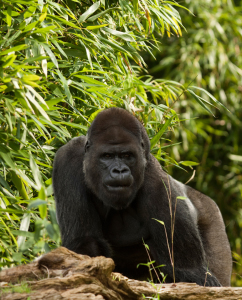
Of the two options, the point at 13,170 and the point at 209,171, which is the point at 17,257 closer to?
the point at 13,170

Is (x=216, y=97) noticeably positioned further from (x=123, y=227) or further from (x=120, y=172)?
(x=120, y=172)

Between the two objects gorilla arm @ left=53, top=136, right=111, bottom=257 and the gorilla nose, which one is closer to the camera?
the gorilla nose

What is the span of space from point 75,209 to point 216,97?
6.70 m

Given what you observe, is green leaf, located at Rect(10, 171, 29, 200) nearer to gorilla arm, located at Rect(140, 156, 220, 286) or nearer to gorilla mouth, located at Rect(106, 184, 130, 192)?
gorilla mouth, located at Rect(106, 184, 130, 192)

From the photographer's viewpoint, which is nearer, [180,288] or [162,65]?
[180,288]

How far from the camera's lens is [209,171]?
9.97 metres

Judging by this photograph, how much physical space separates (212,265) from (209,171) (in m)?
5.99

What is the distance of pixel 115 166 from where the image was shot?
10.7 feet

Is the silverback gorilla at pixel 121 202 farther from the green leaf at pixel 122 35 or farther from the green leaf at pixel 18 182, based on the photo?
the green leaf at pixel 122 35

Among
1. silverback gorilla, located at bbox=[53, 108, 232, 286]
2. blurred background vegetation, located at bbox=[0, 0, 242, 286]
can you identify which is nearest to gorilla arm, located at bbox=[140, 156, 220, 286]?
silverback gorilla, located at bbox=[53, 108, 232, 286]

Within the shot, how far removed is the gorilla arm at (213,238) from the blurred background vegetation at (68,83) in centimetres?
41

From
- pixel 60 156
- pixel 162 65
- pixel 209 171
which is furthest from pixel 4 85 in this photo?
pixel 209 171

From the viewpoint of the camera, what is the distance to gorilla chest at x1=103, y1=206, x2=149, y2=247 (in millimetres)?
3623

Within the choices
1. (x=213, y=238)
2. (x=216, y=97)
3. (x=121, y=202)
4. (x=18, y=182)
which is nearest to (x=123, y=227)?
(x=121, y=202)
